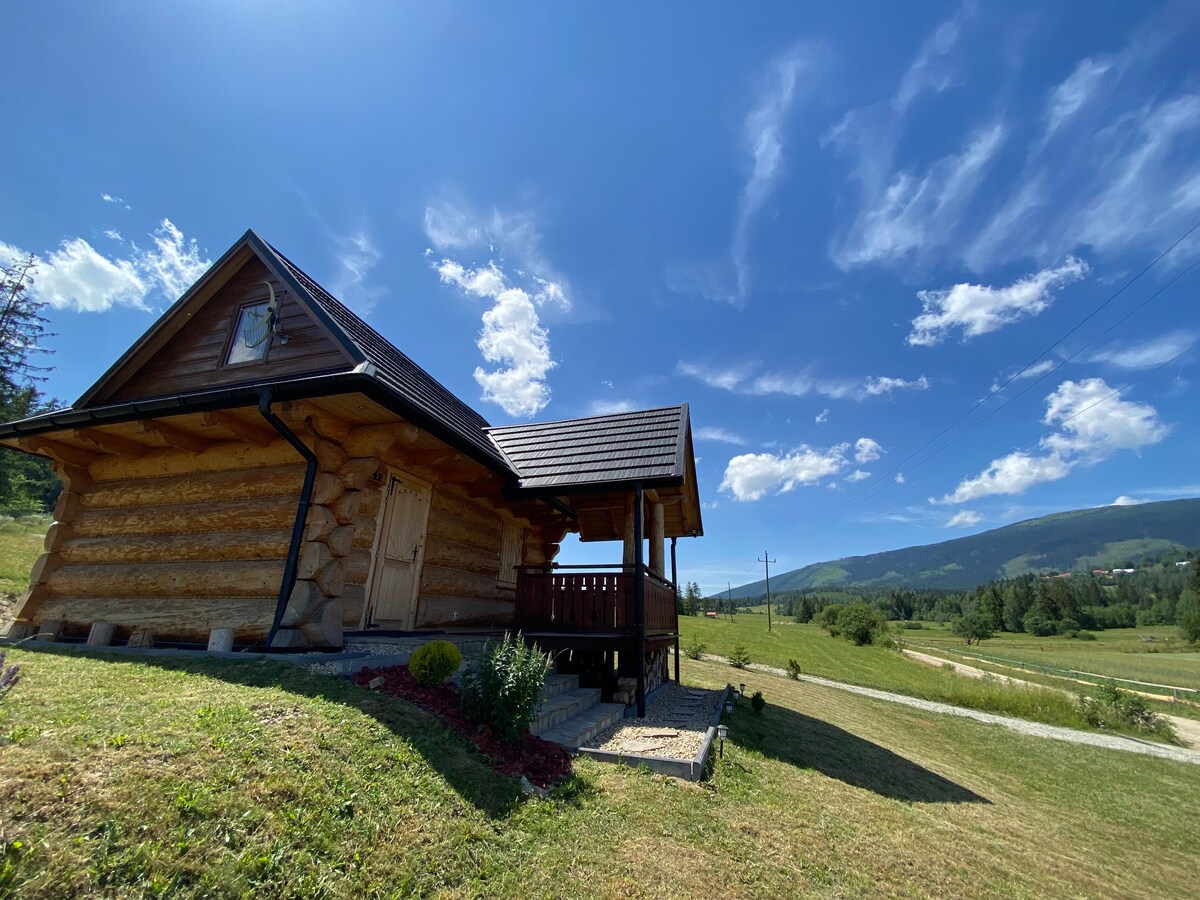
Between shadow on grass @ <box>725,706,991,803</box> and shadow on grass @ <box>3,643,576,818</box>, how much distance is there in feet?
16.0

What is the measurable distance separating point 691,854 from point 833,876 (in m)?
1.34

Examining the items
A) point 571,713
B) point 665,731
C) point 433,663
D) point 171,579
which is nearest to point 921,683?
point 665,731

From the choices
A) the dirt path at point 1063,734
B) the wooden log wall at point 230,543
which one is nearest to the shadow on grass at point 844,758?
the wooden log wall at point 230,543

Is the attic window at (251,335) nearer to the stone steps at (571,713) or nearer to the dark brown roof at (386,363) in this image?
the dark brown roof at (386,363)

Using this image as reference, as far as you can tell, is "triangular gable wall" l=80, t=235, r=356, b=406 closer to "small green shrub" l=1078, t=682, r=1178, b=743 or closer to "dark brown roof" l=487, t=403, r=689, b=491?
"dark brown roof" l=487, t=403, r=689, b=491

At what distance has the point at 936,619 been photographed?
141 metres

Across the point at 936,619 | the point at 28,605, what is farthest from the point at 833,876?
the point at 936,619

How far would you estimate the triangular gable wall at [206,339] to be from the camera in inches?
331

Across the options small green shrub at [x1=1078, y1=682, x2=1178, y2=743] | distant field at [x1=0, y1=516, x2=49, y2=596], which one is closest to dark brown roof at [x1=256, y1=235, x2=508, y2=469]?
distant field at [x1=0, y1=516, x2=49, y2=596]

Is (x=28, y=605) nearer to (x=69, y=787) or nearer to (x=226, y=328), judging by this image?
(x=226, y=328)

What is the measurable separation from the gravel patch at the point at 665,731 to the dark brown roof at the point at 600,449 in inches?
154

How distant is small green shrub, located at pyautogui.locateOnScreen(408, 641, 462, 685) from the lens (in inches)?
227

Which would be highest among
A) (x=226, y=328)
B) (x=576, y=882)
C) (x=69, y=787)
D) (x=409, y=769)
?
(x=226, y=328)

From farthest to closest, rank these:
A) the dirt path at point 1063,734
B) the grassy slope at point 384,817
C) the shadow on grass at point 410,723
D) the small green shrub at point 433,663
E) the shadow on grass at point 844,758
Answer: the dirt path at point 1063,734, the shadow on grass at point 844,758, the small green shrub at point 433,663, the shadow on grass at point 410,723, the grassy slope at point 384,817
